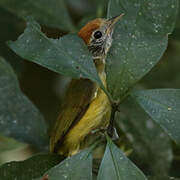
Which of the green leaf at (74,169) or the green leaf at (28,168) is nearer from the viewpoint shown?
the green leaf at (74,169)

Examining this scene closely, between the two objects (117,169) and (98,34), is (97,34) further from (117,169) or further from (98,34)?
(117,169)

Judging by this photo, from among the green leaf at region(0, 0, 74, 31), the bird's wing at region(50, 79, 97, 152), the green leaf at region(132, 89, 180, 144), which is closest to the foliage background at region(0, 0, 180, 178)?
the green leaf at region(0, 0, 74, 31)

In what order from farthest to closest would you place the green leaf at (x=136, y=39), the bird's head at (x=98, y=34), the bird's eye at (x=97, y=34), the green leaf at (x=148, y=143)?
the bird's eye at (x=97, y=34), the bird's head at (x=98, y=34), the green leaf at (x=148, y=143), the green leaf at (x=136, y=39)

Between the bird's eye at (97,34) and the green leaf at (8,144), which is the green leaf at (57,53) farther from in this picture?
the bird's eye at (97,34)

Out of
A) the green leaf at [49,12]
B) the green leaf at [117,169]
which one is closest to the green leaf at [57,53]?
the green leaf at [117,169]

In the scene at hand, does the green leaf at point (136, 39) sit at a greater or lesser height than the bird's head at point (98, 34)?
lesser

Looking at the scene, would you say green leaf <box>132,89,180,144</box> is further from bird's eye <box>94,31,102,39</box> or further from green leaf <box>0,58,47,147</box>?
bird's eye <box>94,31,102,39</box>
